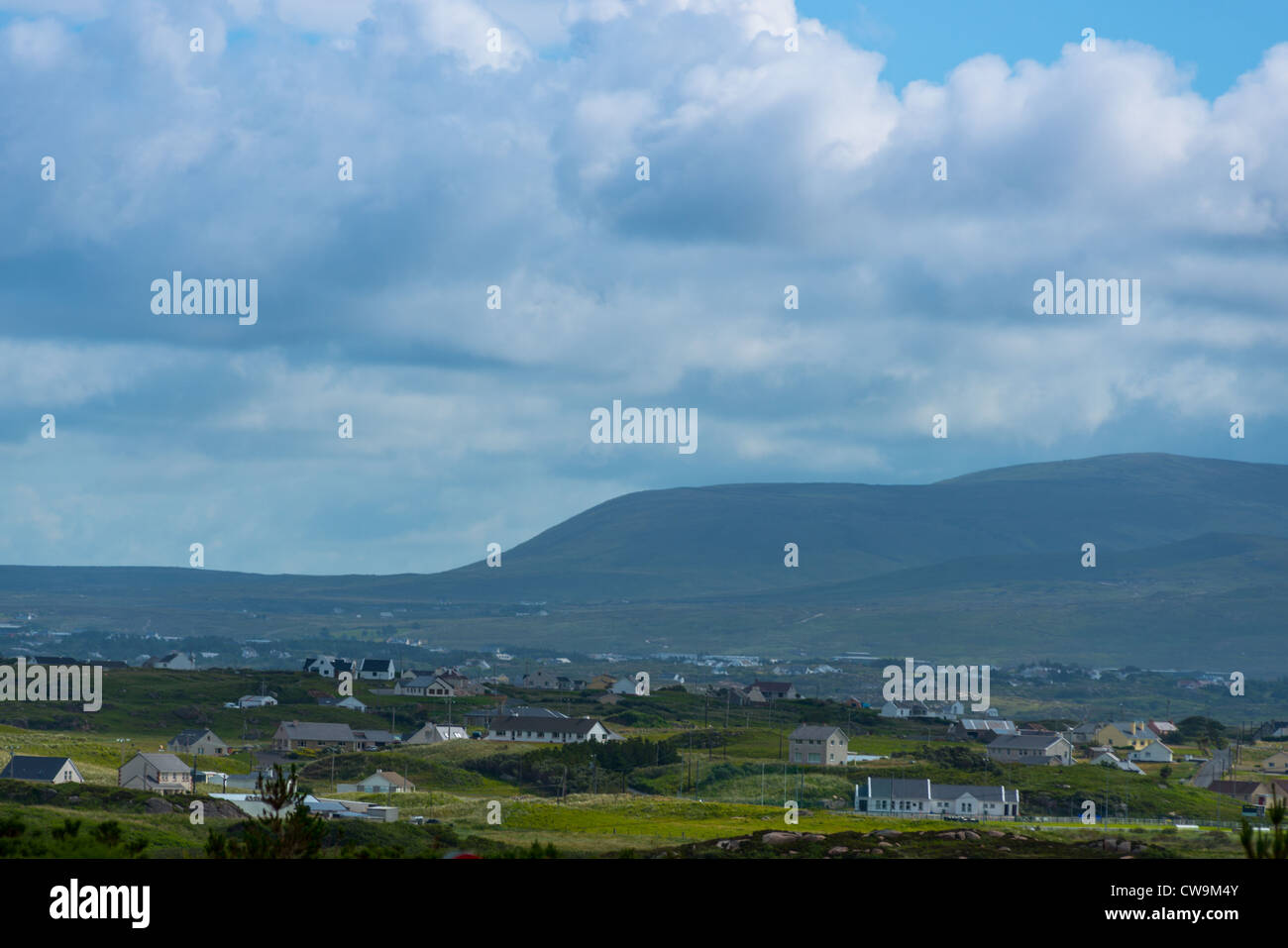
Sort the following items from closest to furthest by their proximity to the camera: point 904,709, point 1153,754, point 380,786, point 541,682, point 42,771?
point 42,771
point 380,786
point 1153,754
point 904,709
point 541,682

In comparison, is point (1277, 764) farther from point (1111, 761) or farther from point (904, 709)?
point (904, 709)

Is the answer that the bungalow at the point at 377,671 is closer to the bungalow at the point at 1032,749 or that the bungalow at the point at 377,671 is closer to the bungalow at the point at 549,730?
the bungalow at the point at 549,730

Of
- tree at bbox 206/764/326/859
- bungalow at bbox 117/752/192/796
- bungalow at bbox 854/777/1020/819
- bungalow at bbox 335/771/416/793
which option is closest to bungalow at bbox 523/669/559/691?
bungalow at bbox 335/771/416/793

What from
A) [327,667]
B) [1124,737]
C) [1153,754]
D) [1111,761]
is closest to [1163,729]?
[1124,737]
